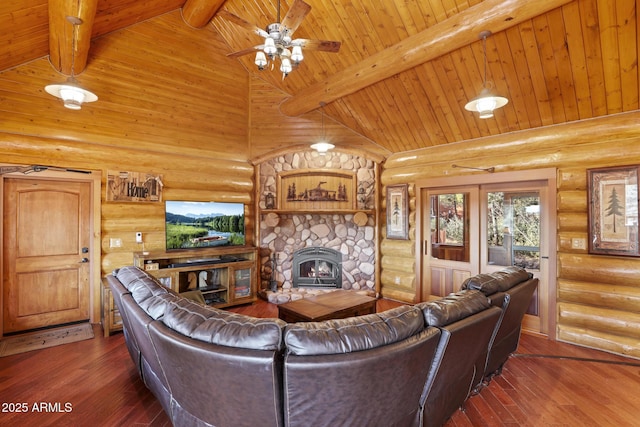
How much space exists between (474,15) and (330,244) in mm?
4099

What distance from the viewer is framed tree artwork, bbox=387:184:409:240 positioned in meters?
5.52

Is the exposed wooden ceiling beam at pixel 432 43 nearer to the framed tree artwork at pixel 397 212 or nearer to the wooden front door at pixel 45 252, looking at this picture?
the framed tree artwork at pixel 397 212

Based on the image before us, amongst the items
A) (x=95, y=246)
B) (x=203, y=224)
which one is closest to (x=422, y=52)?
(x=203, y=224)

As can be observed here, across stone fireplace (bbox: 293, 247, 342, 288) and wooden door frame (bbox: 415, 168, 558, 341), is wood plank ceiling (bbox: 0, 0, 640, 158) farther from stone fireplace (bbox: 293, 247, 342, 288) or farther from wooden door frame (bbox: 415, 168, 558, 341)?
stone fireplace (bbox: 293, 247, 342, 288)

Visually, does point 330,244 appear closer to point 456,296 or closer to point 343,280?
point 343,280

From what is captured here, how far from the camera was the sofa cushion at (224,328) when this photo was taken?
1.56 meters

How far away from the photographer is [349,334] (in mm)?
1595

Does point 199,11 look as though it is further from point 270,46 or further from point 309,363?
point 309,363

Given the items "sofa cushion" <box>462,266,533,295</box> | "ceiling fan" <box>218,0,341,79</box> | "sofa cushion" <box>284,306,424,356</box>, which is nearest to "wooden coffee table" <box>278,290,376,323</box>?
"sofa cushion" <box>462,266,533,295</box>

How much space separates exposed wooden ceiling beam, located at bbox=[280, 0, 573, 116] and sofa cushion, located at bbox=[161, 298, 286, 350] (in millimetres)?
3482

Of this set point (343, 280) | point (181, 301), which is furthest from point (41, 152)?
point (343, 280)

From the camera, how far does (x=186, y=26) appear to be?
5.01 meters

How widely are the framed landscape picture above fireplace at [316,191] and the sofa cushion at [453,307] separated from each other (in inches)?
145

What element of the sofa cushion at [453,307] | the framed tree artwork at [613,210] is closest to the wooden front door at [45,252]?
the sofa cushion at [453,307]
